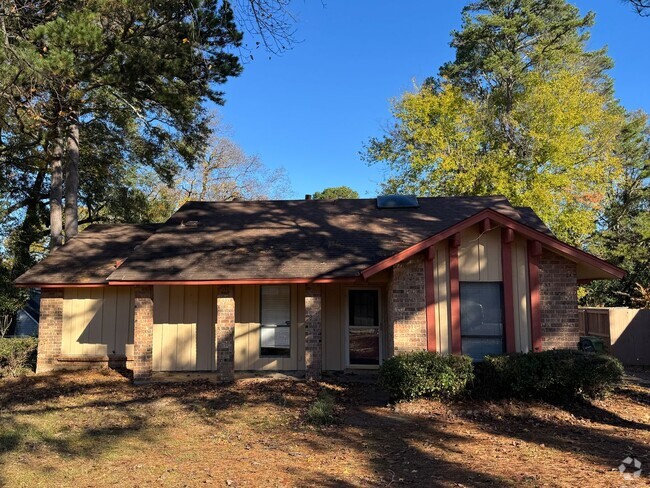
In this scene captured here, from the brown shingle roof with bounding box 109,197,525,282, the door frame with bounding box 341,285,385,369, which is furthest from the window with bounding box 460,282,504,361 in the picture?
the door frame with bounding box 341,285,385,369

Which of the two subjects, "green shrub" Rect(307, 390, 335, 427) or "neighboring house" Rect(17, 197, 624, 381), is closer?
"green shrub" Rect(307, 390, 335, 427)

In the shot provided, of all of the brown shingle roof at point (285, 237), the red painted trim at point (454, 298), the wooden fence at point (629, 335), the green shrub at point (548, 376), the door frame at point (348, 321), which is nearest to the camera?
the green shrub at point (548, 376)

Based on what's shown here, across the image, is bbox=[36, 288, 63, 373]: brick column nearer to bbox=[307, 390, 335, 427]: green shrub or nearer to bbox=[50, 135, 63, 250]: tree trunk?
bbox=[50, 135, 63, 250]: tree trunk

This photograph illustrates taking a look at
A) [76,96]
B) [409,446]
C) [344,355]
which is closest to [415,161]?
[344,355]

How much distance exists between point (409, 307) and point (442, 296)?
0.70 m

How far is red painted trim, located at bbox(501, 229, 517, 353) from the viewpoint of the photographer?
385 inches

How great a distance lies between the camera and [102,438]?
6906mm

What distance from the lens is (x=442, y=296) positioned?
392 inches

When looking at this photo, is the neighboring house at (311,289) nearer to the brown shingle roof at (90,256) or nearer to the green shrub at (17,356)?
the brown shingle roof at (90,256)

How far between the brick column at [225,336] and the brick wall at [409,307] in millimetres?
3741

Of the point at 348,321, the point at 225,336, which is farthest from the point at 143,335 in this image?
the point at 348,321

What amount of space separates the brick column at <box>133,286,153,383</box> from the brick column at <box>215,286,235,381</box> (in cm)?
160

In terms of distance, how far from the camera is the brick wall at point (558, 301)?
9922 mm

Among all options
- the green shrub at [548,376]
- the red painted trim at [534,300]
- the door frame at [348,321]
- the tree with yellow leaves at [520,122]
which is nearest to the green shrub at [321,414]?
the green shrub at [548,376]
